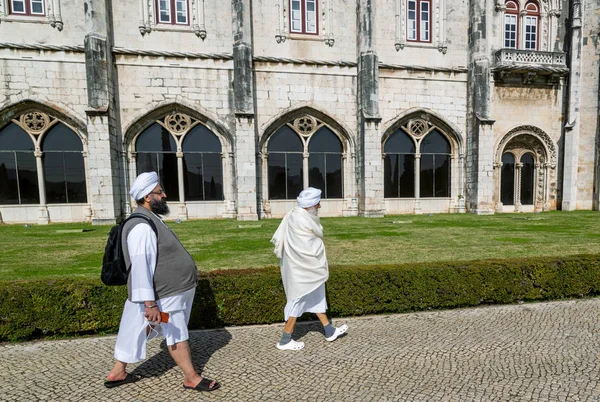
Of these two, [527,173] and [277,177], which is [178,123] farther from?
[527,173]

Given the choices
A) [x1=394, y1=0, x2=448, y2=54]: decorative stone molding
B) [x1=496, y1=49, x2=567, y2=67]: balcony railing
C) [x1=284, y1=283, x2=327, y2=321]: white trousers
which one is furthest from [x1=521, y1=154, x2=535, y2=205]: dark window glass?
[x1=284, y1=283, x2=327, y2=321]: white trousers

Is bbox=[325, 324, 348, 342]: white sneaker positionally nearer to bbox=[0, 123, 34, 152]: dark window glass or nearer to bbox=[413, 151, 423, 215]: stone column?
bbox=[413, 151, 423, 215]: stone column

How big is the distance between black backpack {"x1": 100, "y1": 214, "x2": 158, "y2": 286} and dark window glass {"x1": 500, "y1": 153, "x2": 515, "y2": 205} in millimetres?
20089

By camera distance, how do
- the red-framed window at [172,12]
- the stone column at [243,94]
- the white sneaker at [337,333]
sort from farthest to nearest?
the red-framed window at [172,12] < the stone column at [243,94] < the white sneaker at [337,333]

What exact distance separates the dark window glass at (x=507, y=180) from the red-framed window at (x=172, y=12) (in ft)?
58.7

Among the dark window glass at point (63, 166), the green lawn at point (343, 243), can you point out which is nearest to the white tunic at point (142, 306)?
the green lawn at point (343, 243)

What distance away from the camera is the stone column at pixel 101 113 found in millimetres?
13062

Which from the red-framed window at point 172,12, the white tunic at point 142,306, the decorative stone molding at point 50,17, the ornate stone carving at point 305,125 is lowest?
the white tunic at point 142,306

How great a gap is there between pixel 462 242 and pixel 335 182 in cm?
838

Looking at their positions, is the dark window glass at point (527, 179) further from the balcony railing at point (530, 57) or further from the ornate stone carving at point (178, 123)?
the ornate stone carving at point (178, 123)

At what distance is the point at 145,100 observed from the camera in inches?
574

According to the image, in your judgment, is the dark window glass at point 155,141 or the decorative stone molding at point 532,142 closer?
the dark window glass at point 155,141

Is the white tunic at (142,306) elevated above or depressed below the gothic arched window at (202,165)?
below

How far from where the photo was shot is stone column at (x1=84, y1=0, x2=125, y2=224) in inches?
514
